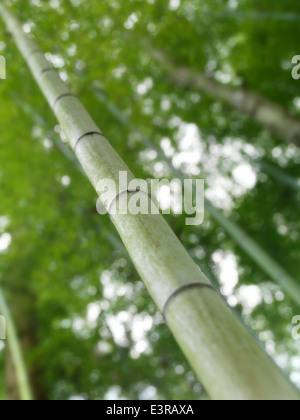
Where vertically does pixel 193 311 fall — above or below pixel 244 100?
below

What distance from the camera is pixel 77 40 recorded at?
2680 mm

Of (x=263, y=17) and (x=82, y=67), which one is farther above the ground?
(x=263, y=17)

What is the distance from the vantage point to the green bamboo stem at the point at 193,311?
1.73 ft

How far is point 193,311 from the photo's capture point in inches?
24.2

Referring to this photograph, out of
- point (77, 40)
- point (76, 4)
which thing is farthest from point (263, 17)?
point (77, 40)

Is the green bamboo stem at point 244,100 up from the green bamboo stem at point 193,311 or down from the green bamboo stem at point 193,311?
up

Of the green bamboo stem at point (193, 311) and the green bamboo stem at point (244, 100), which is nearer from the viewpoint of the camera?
the green bamboo stem at point (193, 311)

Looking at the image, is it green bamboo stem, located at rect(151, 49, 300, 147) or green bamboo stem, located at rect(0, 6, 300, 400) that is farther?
green bamboo stem, located at rect(151, 49, 300, 147)

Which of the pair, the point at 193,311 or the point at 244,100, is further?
the point at 244,100

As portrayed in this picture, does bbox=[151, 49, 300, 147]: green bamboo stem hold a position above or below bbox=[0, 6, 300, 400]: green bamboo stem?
above

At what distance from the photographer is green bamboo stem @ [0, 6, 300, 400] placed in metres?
0.53

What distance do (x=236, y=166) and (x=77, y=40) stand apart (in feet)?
9.11
